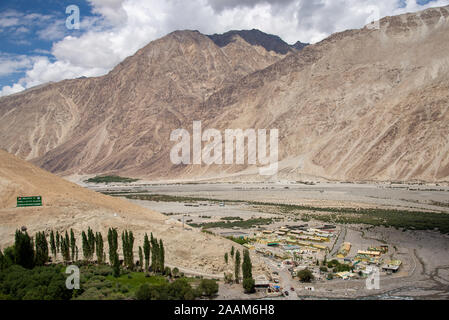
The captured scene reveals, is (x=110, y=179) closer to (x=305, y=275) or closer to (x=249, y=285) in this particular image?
(x=305, y=275)

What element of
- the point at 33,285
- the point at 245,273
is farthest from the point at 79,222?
the point at 245,273

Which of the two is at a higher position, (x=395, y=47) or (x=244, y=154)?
(x=395, y=47)

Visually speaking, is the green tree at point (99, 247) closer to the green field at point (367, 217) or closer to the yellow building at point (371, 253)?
the yellow building at point (371, 253)

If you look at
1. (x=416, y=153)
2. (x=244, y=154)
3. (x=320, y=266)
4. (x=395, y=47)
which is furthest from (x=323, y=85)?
(x=320, y=266)

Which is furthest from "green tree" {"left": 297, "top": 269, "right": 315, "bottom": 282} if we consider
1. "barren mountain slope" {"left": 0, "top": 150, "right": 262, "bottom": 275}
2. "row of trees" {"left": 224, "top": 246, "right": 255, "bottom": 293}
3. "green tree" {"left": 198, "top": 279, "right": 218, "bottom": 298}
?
"green tree" {"left": 198, "top": 279, "right": 218, "bottom": 298}

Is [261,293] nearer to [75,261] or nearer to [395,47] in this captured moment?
[75,261]

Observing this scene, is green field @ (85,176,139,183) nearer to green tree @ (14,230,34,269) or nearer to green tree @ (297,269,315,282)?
green tree @ (14,230,34,269)
